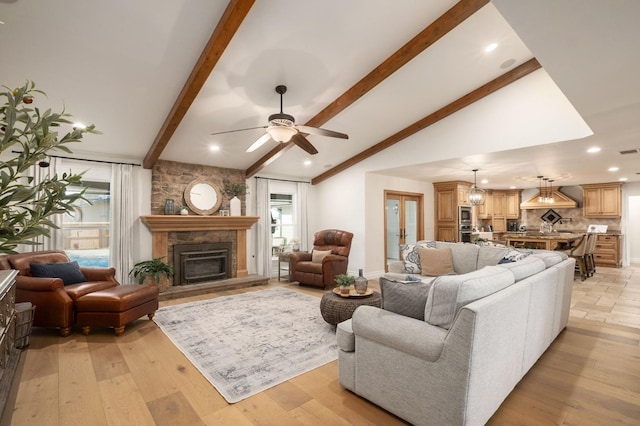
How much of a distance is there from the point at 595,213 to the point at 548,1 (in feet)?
29.5

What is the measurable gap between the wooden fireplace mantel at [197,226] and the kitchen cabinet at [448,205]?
15.7 ft

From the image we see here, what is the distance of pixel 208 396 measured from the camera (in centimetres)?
242

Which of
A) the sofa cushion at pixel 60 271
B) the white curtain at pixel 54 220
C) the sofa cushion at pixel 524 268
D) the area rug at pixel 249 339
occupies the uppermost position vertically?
the white curtain at pixel 54 220

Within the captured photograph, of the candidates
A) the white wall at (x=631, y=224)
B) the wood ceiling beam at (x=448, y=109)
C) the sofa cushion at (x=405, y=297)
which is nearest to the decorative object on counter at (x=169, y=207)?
the wood ceiling beam at (x=448, y=109)

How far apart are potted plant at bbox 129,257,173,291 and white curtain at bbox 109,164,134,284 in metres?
0.19

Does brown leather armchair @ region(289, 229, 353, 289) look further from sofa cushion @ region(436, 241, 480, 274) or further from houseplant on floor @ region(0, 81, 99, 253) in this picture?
houseplant on floor @ region(0, 81, 99, 253)

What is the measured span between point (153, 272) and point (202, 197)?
5.54 ft

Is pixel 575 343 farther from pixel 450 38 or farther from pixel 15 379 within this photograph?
pixel 15 379

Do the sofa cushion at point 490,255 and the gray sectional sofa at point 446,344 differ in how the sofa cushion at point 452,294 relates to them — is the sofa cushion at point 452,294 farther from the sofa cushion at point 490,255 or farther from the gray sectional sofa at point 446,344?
the sofa cushion at point 490,255

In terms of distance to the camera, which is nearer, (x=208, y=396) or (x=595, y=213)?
(x=208, y=396)

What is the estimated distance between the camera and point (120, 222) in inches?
211

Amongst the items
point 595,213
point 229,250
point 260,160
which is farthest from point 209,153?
point 595,213

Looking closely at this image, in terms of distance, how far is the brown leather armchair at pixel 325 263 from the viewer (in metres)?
5.93

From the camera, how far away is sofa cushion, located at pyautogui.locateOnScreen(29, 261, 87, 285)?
3.76 m
